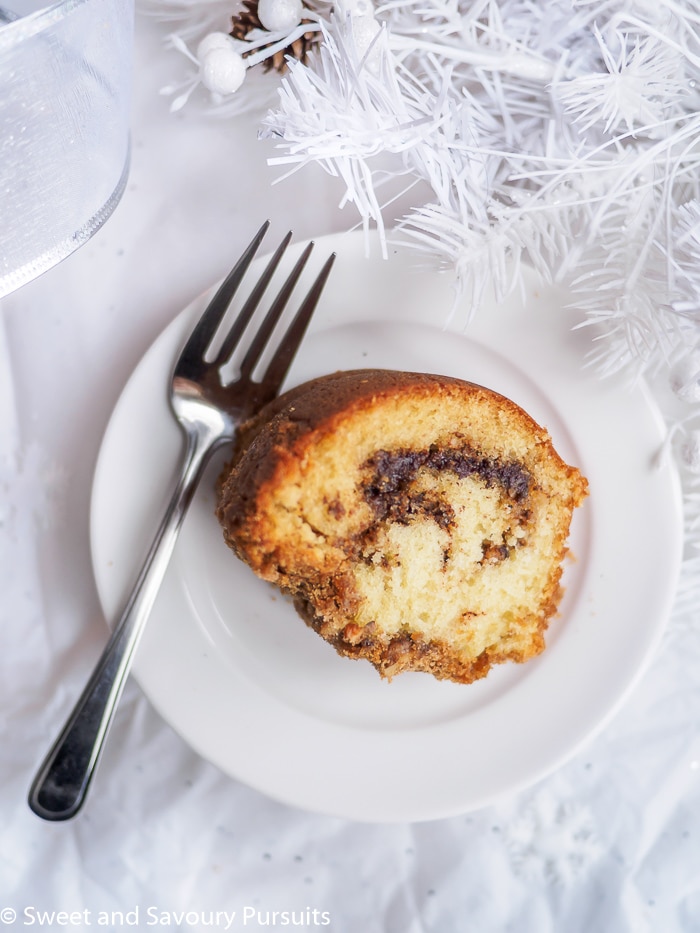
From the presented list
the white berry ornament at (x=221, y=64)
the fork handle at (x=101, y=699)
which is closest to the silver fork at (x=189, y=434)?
the fork handle at (x=101, y=699)

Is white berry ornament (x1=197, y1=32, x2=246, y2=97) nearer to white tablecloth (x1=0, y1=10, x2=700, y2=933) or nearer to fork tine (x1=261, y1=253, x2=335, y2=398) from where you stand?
white tablecloth (x1=0, y1=10, x2=700, y2=933)

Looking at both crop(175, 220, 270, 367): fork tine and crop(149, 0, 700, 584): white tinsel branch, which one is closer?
crop(149, 0, 700, 584): white tinsel branch

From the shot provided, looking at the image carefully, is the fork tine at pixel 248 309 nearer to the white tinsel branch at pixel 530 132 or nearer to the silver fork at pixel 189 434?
the silver fork at pixel 189 434

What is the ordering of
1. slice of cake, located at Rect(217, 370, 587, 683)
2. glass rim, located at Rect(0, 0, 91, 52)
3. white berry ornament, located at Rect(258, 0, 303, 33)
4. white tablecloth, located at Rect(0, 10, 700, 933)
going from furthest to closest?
white tablecloth, located at Rect(0, 10, 700, 933) < white berry ornament, located at Rect(258, 0, 303, 33) < slice of cake, located at Rect(217, 370, 587, 683) < glass rim, located at Rect(0, 0, 91, 52)

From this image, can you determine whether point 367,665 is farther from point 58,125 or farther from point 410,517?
point 58,125

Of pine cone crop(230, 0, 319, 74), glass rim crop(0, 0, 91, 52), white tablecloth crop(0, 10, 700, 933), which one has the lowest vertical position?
white tablecloth crop(0, 10, 700, 933)

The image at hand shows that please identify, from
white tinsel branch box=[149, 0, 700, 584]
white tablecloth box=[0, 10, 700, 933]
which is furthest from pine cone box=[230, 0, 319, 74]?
white tablecloth box=[0, 10, 700, 933]

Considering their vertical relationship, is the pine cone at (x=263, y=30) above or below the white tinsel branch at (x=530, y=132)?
above
